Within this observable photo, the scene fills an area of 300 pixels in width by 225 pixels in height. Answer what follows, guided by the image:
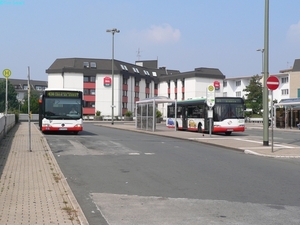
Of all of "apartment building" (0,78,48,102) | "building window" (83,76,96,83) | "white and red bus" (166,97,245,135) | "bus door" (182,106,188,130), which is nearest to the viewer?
"white and red bus" (166,97,245,135)

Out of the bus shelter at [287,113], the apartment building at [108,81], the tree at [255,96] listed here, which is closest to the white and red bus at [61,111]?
the bus shelter at [287,113]

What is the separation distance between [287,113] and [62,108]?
2891 centimetres

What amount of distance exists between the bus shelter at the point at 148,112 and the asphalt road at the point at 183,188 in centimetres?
1851

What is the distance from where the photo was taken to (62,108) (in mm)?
28609

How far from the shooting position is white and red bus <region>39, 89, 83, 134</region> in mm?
28328

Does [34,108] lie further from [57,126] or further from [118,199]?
[118,199]

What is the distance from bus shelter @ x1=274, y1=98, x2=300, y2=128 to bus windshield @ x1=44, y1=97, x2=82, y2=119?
84.3 feet

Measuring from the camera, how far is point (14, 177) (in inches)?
429

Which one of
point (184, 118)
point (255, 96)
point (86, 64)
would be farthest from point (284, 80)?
point (184, 118)

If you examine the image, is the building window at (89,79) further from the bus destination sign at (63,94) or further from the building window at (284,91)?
the bus destination sign at (63,94)

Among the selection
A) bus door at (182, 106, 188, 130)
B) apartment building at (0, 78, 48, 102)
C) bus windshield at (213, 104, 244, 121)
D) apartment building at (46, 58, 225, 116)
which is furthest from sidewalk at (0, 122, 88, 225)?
apartment building at (0, 78, 48, 102)

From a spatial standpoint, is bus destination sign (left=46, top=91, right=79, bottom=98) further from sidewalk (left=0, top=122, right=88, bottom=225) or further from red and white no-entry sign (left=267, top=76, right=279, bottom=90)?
sidewalk (left=0, top=122, right=88, bottom=225)

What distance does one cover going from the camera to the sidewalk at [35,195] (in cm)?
691

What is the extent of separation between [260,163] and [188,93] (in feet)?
234
